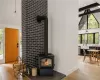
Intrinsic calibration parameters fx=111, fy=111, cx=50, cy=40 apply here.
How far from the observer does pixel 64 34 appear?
383 centimetres

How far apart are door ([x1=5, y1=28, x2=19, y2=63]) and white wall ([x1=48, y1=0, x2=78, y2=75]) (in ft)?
12.4

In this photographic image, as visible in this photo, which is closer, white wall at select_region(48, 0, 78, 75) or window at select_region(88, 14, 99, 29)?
white wall at select_region(48, 0, 78, 75)

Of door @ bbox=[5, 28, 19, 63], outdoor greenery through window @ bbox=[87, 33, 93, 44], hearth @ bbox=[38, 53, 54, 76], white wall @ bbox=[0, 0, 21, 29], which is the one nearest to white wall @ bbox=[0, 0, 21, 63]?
white wall @ bbox=[0, 0, 21, 29]

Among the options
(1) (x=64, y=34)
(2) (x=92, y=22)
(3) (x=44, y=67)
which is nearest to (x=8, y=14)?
(1) (x=64, y=34)

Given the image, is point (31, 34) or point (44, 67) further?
point (31, 34)

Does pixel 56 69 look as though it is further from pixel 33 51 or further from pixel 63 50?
pixel 33 51

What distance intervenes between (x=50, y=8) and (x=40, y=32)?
1.07 m

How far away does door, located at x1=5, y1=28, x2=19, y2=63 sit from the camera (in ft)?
22.7

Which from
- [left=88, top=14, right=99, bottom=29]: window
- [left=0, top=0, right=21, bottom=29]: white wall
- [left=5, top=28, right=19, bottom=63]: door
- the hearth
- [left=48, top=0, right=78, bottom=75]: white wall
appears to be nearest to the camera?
the hearth

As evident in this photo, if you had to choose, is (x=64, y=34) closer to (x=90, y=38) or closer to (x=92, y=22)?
(x=90, y=38)

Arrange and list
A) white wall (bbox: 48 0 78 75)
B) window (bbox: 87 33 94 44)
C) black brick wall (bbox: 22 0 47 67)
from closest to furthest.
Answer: white wall (bbox: 48 0 78 75), black brick wall (bbox: 22 0 47 67), window (bbox: 87 33 94 44)

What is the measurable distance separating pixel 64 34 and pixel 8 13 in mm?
4409

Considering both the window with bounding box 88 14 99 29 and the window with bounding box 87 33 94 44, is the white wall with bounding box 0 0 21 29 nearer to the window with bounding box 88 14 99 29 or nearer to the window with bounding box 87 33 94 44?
the window with bounding box 88 14 99 29

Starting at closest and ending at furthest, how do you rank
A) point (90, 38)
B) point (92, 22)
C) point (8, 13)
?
point (8, 13) → point (92, 22) → point (90, 38)
